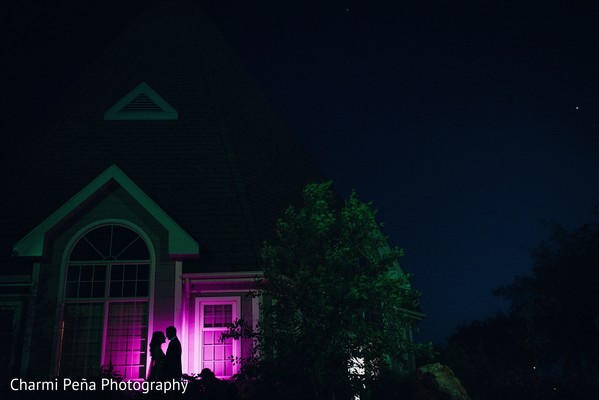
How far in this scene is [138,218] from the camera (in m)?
13.0

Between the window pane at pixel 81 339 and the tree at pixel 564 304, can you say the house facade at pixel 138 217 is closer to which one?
the window pane at pixel 81 339

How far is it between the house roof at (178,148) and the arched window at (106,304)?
1340 millimetres

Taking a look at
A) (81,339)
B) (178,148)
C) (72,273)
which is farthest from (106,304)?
(178,148)

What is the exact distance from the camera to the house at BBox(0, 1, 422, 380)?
12.2 metres

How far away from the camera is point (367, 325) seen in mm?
10172

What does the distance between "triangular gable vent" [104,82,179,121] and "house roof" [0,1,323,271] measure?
0.04 meters

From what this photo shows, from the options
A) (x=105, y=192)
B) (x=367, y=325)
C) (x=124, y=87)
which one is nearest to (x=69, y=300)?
(x=105, y=192)

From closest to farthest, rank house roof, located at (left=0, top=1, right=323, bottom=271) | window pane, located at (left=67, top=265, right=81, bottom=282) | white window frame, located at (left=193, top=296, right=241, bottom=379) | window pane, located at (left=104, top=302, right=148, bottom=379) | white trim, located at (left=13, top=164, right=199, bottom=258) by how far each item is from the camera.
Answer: window pane, located at (left=104, top=302, right=148, bottom=379) → white trim, located at (left=13, top=164, right=199, bottom=258) → window pane, located at (left=67, top=265, right=81, bottom=282) → white window frame, located at (left=193, top=296, right=241, bottom=379) → house roof, located at (left=0, top=1, right=323, bottom=271)

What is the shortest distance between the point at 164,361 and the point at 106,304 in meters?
2.82

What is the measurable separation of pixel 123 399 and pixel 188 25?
15.1 metres

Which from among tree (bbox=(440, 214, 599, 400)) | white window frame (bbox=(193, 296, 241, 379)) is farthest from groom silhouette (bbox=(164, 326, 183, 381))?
tree (bbox=(440, 214, 599, 400))

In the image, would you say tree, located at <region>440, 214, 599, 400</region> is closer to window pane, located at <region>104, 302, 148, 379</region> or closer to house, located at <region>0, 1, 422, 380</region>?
house, located at <region>0, 1, 422, 380</region>

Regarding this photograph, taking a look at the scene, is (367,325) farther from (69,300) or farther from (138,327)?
(69,300)

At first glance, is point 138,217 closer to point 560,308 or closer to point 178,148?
point 178,148
